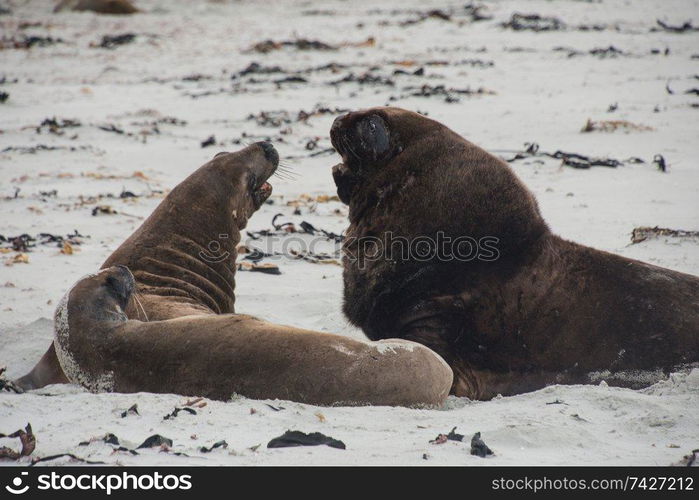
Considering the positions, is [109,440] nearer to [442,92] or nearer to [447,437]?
[447,437]

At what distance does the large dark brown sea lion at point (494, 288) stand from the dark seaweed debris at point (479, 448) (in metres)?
1.03

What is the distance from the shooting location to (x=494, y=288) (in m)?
4.39

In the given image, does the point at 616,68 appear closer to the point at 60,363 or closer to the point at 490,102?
the point at 490,102

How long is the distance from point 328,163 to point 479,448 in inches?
233

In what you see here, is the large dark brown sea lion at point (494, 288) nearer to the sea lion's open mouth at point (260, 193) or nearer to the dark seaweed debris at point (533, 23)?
the sea lion's open mouth at point (260, 193)

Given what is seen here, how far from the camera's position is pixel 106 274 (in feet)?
14.4

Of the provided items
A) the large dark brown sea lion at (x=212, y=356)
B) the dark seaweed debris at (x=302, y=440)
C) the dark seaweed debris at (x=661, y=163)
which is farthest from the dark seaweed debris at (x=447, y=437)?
the dark seaweed debris at (x=661, y=163)

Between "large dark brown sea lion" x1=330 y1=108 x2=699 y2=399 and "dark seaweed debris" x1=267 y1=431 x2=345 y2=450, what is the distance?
1.15 metres

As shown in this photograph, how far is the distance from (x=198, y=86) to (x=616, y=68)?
5.41 metres

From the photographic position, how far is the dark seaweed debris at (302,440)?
3175 mm

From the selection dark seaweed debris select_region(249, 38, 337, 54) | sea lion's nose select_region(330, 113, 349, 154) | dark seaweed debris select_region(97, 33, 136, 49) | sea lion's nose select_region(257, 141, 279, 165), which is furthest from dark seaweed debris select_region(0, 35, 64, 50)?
sea lion's nose select_region(330, 113, 349, 154)

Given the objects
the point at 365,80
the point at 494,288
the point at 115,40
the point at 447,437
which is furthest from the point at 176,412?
the point at 115,40

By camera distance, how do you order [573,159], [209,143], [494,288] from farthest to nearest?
[209,143] → [573,159] → [494,288]

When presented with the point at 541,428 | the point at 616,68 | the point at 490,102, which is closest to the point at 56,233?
the point at 541,428
